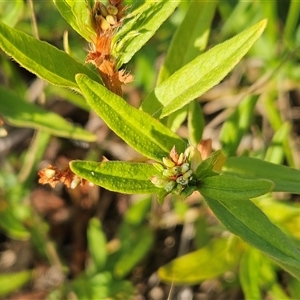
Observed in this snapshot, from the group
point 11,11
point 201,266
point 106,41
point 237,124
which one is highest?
point 106,41

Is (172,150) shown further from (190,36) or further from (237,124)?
(237,124)

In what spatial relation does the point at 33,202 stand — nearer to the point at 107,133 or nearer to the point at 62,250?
the point at 62,250

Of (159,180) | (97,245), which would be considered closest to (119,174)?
(159,180)

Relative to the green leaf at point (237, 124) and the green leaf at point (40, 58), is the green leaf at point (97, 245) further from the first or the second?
the green leaf at point (40, 58)

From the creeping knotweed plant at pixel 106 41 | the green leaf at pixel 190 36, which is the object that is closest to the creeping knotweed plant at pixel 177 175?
the creeping knotweed plant at pixel 106 41

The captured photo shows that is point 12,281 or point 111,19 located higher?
point 111,19

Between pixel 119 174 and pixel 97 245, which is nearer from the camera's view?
pixel 119 174

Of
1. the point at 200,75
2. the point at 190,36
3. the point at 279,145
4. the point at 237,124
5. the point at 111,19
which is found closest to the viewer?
the point at 111,19
